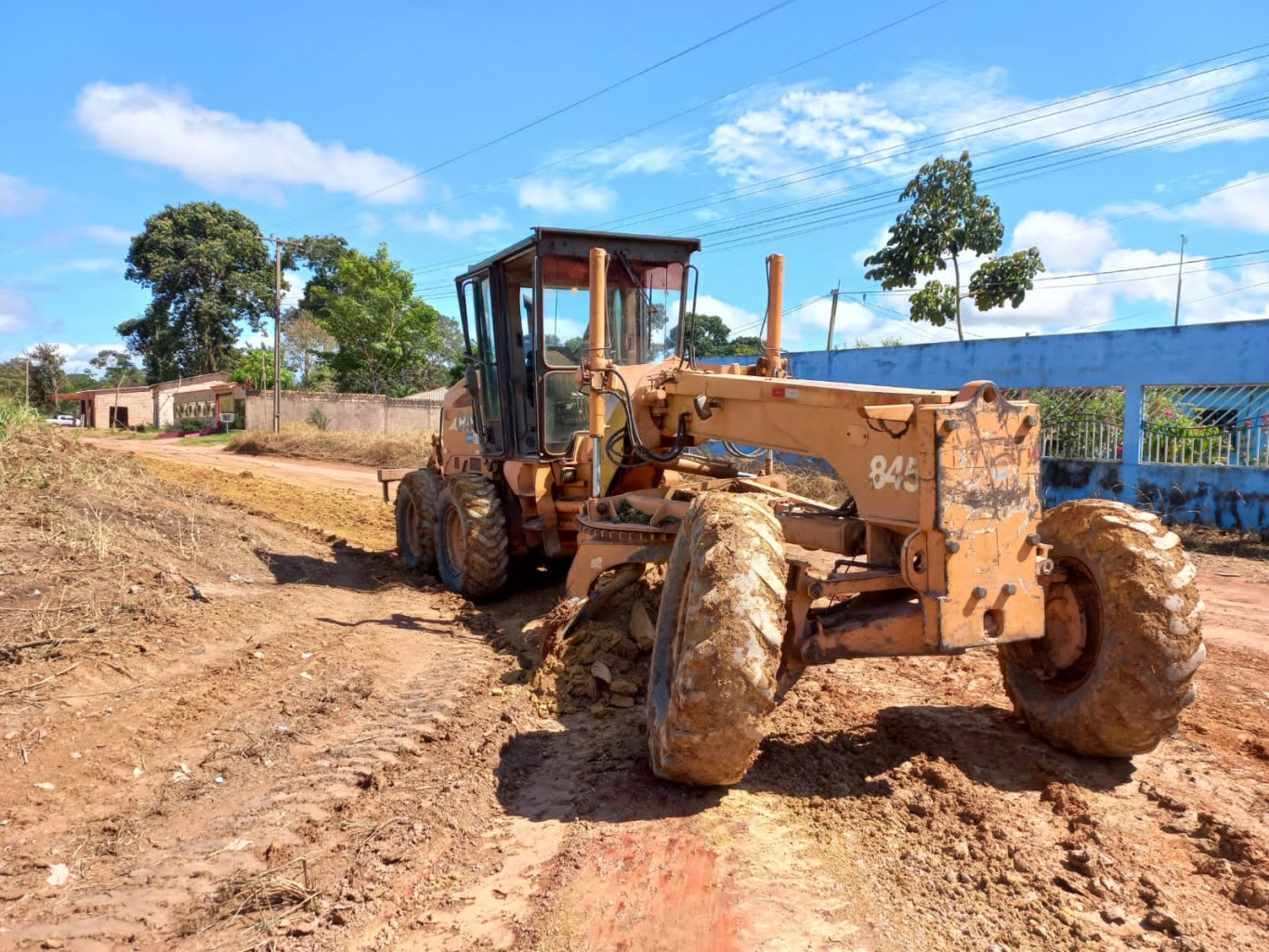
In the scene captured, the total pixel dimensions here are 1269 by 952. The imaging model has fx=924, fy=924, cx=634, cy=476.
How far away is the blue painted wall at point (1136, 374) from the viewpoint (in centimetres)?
1269

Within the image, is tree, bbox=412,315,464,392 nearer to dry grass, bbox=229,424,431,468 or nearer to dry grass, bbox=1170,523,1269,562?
dry grass, bbox=229,424,431,468

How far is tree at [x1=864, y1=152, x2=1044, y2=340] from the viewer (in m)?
19.7

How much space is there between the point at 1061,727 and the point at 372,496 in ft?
48.1

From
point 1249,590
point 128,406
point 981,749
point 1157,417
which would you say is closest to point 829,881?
point 981,749

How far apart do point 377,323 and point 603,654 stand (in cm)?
3420

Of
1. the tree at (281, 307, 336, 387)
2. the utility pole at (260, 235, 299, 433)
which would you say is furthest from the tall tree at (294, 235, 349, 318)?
the utility pole at (260, 235, 299, 433)

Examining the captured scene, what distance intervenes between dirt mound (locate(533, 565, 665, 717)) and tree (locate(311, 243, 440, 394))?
33.2 m

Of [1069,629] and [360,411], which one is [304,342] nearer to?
[360,411]

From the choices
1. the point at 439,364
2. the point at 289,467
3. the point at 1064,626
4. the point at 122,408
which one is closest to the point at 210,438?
the point at 289,467

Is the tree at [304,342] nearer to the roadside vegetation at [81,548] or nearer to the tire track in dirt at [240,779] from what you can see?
the roadside vegetation at [81,548]

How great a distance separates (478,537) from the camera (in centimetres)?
798

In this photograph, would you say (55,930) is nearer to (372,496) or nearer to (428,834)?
(428,834)

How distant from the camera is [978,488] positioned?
3.90 metres

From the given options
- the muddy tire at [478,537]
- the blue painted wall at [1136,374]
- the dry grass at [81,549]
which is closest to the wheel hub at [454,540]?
the muddy tire at [478,537]
